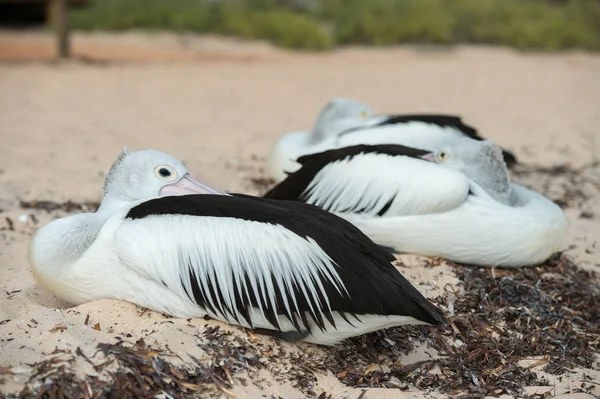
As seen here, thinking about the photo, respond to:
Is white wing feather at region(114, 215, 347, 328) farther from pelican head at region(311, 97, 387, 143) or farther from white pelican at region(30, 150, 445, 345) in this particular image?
pelican head at region(311, 97, 387, 143)

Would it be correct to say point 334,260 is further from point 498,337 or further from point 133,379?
point 498,337

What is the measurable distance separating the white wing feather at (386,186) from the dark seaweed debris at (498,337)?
40 cm

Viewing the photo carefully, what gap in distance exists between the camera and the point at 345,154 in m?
4.43

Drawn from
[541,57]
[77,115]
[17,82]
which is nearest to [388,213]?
[77,115]

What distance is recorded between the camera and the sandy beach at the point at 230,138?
299 cm

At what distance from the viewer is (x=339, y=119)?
18.9ft

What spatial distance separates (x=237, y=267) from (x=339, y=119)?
2.89 metres

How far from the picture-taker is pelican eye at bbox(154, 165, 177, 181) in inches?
136

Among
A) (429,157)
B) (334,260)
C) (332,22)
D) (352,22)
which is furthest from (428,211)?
(332,22)

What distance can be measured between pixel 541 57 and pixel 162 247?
10437 millimetres

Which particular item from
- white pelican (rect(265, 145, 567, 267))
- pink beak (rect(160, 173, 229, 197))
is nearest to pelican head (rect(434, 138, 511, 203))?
white pelican (rect(265, 145, 567, 267))

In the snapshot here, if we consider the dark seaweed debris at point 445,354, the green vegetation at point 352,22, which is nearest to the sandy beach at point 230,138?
the dark seaweed debris at point 445,354

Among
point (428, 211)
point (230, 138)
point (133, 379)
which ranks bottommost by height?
point (230, 138)

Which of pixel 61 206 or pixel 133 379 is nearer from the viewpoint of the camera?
pixel 133 379
